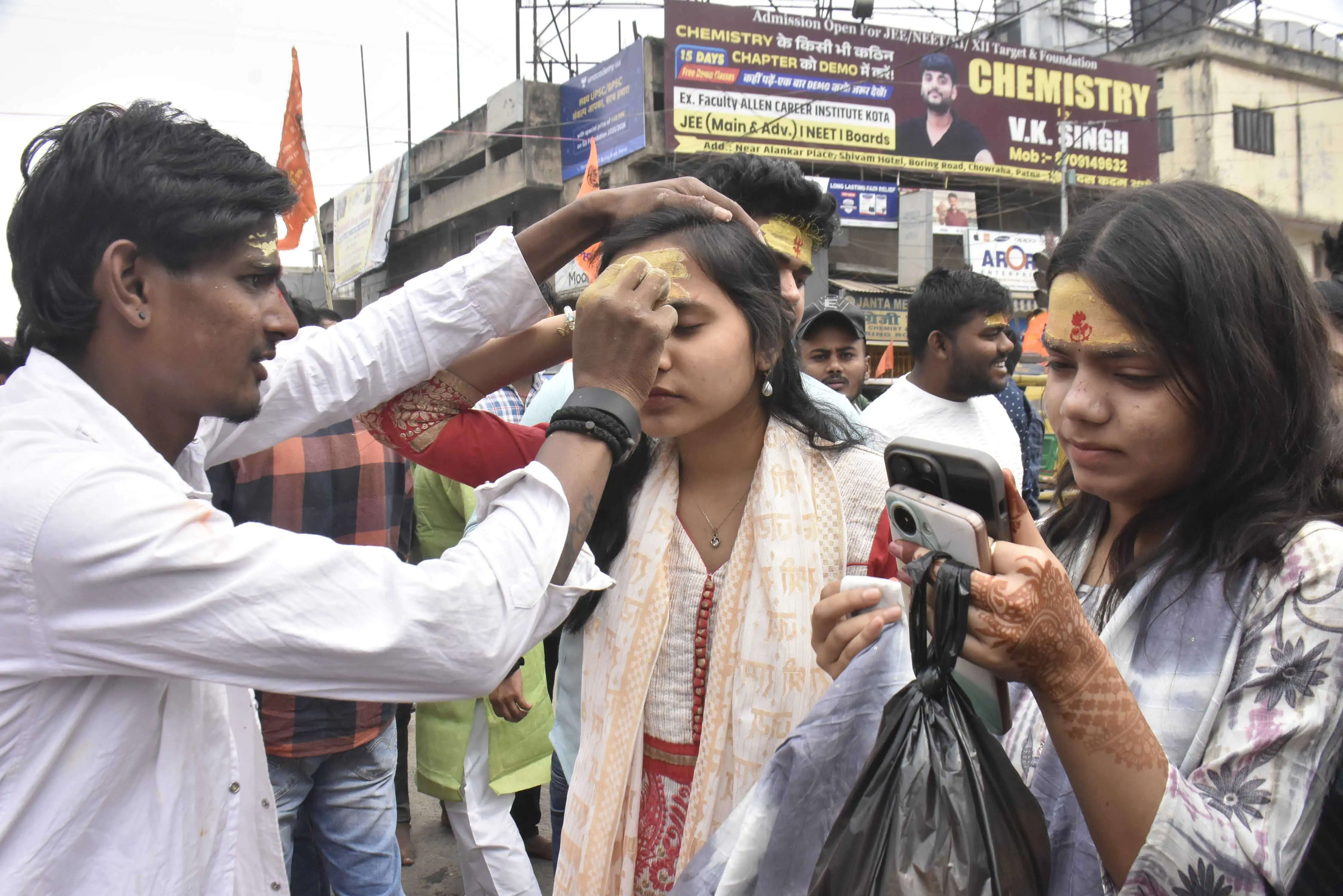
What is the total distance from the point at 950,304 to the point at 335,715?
312cm

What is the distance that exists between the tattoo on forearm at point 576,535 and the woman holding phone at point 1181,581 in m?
0.35

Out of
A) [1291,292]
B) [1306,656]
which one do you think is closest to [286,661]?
[1306,656]

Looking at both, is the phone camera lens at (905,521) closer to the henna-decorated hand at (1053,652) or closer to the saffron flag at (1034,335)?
the henna-decorated hand at (1053,652)

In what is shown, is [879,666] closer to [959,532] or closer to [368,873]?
[959,532]

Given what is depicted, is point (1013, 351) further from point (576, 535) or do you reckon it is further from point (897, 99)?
point (897, 99)

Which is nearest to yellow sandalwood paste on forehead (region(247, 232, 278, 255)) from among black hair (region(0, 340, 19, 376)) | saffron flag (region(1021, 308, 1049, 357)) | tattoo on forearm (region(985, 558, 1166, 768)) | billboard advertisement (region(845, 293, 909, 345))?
black hair (region(0, 340, 19, 376))

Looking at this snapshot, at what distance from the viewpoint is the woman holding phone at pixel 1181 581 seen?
3.44 ft

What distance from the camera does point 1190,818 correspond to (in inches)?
41.0

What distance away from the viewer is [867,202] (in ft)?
57.2

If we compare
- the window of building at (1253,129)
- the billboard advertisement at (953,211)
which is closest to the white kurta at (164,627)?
the billboard advertisement at (953,211)

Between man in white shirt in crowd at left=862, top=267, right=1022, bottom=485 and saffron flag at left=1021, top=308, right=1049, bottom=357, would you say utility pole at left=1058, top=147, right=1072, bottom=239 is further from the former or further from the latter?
man in white shirt in crowd at left=862, top=267, right=1022, bottom=485

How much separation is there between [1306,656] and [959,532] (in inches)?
17.2

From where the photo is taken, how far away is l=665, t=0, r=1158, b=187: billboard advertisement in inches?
639

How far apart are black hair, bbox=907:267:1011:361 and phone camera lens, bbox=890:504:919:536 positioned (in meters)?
3.28
